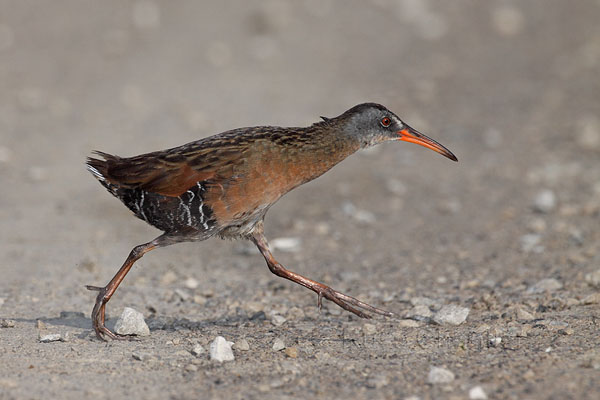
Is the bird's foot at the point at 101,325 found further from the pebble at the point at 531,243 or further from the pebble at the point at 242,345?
the pebble at the point at 531,243

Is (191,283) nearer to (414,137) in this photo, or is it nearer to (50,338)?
(50,338)

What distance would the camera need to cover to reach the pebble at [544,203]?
8.25 m

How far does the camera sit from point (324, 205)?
879 cm

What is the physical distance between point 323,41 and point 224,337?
10234 mm

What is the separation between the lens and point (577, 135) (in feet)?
34.1

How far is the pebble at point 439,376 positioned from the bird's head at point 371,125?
1.80 m

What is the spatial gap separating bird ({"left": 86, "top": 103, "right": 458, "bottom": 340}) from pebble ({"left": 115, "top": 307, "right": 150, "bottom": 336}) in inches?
2.1

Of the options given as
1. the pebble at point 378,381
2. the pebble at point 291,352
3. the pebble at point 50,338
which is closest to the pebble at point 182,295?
the pebble at point 50,338

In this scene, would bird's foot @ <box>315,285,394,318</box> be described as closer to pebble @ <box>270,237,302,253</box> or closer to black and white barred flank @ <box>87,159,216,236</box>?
black and white barred flank @ <box>87,159,216,236</box>

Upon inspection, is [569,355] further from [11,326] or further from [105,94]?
[105,94]

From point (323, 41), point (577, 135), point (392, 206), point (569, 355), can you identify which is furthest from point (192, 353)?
point (323, 41)

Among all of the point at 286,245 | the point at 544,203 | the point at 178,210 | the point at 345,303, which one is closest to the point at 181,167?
the point at 178,210

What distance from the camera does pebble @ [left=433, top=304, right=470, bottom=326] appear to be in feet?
17.7

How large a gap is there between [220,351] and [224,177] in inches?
42.4
